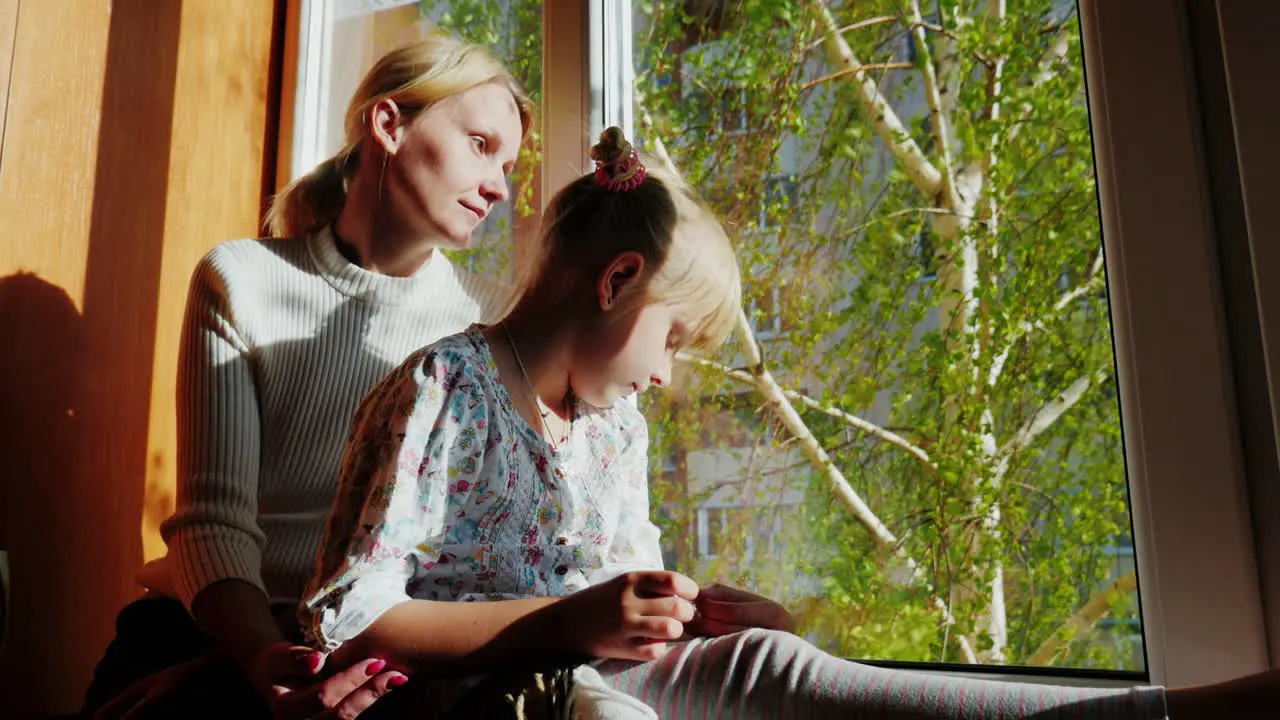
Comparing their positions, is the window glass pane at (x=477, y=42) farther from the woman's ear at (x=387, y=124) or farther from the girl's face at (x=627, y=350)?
the girl's face at (x=627, y=350)

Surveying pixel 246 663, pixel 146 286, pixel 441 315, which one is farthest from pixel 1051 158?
pixel 146 286

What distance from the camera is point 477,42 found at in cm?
158

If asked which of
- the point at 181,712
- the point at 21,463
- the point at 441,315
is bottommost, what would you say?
the point at 181,712

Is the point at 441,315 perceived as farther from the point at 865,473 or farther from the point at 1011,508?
the point at 1011,508

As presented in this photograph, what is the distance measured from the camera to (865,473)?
3.84ft

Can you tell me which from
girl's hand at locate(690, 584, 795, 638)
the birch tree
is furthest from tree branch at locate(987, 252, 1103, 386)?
girl's hand at locate(690, 584, 795, 638)

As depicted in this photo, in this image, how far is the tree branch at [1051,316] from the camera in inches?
40.5

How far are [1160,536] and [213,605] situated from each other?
36.5 inches

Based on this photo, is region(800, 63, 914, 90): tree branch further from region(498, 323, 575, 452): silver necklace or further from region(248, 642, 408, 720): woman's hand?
region(248, 642, 408, 720): woman's hand

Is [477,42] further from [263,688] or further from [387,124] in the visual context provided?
[263,688]

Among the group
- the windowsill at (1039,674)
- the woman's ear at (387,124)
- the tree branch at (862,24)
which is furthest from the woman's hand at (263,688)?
the tree branch at (862,24)

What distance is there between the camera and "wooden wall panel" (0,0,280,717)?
1.30 metres

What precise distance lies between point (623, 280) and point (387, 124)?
449mm

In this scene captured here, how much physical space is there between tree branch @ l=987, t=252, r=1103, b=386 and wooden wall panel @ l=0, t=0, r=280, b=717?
3.72ft
